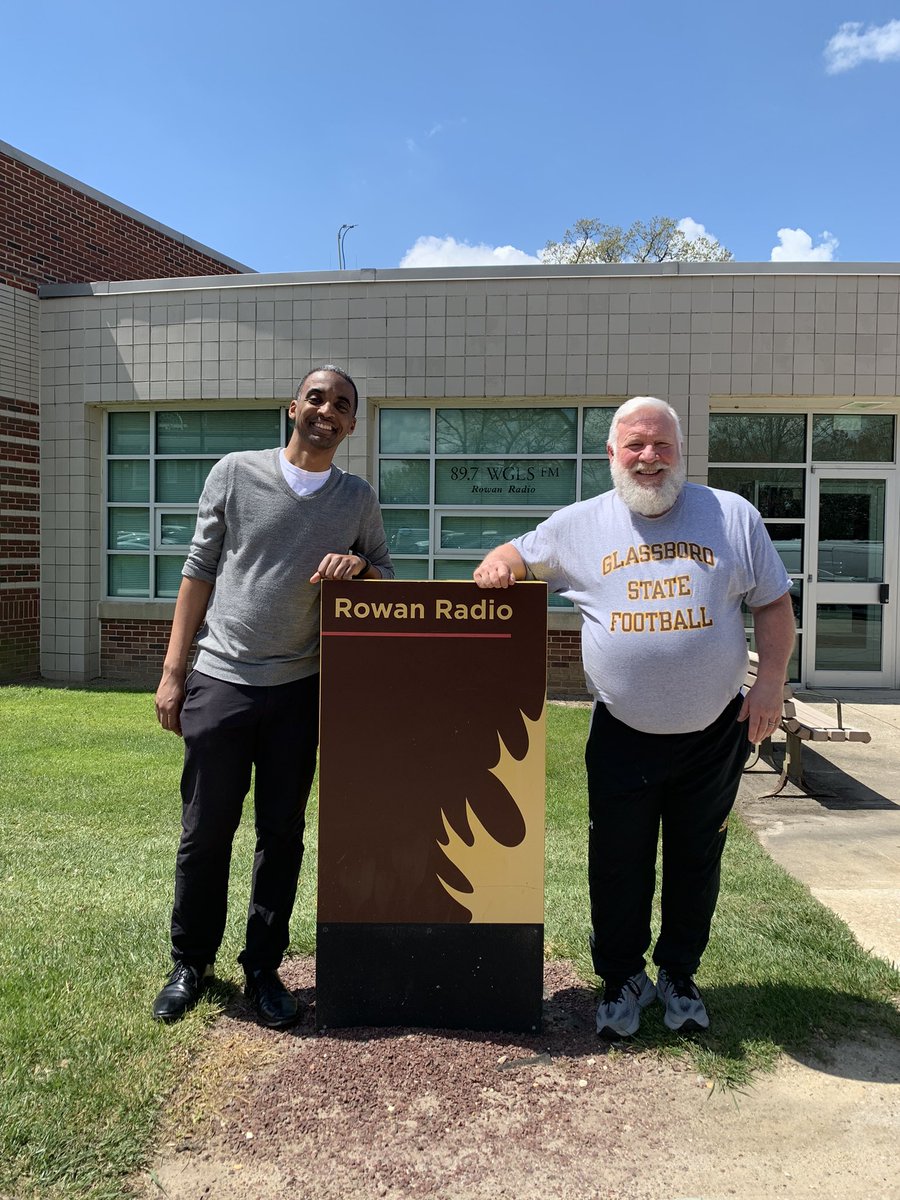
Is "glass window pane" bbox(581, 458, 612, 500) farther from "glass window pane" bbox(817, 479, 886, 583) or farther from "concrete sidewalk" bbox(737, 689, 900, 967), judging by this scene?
"concrete sidewalk" bbox(737, 689, 900, 967)

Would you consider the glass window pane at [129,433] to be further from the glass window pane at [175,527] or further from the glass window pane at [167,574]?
the glass window pane at [167,574]

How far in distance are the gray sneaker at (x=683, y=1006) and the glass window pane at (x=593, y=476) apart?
7558mm

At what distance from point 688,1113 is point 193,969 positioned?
1631mm

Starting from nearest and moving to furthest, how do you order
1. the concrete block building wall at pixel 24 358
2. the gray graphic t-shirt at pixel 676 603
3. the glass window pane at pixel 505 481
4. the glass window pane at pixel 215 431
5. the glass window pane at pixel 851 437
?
the gray graphic t-shirt at pixel 676 603
the glass window pane at pixel 505 481
the glass window pane at pixel 851 437
the concrete block building wall at pixel 24 358
the glass window pane at pixel 215 431

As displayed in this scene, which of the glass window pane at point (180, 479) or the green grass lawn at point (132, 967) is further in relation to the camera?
the glass window pane at point (180, 479)

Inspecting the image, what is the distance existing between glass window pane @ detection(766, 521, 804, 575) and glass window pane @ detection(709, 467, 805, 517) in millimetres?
152

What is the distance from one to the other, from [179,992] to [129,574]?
28.9ft

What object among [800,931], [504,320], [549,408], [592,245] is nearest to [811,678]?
[549,408]

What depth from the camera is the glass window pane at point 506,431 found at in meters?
10.2

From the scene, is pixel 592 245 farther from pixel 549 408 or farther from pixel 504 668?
pixel 504 668

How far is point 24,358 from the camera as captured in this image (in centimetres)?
1072

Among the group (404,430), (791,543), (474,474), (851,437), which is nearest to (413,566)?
(474,474)

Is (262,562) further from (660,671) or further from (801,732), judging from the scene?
(801,732)

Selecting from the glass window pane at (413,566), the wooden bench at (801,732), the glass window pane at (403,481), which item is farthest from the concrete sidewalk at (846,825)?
the glass window pane at (403,481)
